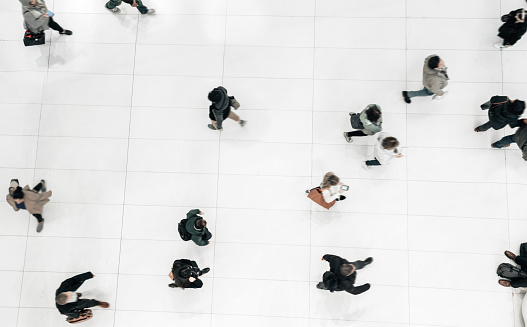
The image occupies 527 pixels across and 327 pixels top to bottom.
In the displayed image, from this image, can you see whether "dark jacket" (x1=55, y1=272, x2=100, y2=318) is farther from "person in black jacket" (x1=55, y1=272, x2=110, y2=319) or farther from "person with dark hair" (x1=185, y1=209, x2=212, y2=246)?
"person with dark hair" (x1=185, y1=209, x2=212, y2=246)

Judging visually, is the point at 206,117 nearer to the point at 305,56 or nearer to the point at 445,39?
the point at 305,56

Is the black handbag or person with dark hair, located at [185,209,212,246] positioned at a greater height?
the black handbag

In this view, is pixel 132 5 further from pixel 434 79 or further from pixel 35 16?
pixel 434 79

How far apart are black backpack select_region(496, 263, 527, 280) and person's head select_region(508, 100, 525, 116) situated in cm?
218

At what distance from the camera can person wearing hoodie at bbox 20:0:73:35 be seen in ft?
18.2

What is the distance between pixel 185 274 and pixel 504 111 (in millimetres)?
4930

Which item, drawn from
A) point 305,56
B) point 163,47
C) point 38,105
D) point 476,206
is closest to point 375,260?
point 476,206

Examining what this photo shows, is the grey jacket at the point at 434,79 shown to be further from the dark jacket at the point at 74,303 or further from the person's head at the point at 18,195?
the person's head at the point at 18,195

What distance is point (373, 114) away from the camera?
5.08 m

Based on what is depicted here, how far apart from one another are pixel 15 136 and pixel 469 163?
739 centimetres

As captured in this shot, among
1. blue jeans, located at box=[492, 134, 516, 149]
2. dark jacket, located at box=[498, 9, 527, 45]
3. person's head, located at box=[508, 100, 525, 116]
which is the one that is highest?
dark jacket, located at box=[498, 9, 527, 45]

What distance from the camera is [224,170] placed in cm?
587

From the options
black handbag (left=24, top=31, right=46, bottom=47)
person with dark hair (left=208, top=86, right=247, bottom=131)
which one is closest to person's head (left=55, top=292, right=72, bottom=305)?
person with dark hair (left=208, top=86, right=247, bottom=131)

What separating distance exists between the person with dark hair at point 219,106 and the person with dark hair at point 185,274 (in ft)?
6.76
